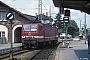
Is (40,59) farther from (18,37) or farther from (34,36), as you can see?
(18,37)

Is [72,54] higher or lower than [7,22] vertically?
lower

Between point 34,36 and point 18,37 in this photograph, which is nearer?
point 34,36

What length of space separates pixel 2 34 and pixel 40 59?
28.9 metres

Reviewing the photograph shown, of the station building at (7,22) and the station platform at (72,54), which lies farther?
the station building at (7,22)

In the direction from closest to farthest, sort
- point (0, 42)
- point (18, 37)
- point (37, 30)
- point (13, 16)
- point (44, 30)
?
point (13, 16) → point (37, 30) → point (44, 30) → point (0, 42) → point (18, 37)

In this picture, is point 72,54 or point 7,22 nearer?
point 72,54

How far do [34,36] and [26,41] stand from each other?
107cm

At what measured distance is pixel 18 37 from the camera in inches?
2100

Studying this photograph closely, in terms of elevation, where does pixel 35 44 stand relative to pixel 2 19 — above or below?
below

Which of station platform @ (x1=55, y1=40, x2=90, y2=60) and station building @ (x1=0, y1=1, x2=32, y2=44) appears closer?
station platform @ (x1=55, y1=40, x2=90, y2=60)

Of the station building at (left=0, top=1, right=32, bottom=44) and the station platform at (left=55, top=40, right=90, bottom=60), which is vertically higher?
the station building at (left=0, top=1, right=32, bottom=44)

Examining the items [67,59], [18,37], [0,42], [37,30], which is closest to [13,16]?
[67,59]

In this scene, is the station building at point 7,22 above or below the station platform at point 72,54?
above

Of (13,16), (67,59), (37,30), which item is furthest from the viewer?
(37,30)
